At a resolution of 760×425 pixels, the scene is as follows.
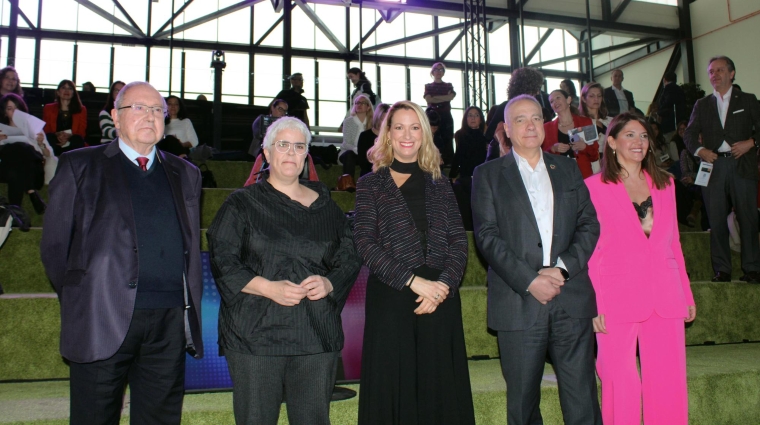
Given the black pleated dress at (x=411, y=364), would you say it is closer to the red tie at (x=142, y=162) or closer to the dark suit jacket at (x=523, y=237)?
the dark suit jacket at (x=523, y=237)

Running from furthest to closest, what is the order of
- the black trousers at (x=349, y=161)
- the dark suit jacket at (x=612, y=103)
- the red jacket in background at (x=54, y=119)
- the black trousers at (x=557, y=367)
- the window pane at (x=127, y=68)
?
1. the window pane at (x=127, y=68)
2. the dark suit jacket at (x=612, y=103)
3. the black trousers at (x=349, y=161)
4. the red jacket in background at (x=54, y=119)
5. the black trousers at (x=557, y=367)

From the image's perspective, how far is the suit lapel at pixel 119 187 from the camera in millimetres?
1987

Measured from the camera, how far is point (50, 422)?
2.25m

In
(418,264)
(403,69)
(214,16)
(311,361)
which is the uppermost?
(214,16)

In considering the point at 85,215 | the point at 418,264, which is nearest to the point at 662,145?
the point at 418,264

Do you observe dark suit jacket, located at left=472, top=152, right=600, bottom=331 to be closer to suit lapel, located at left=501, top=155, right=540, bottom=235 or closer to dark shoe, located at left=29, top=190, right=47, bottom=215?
suit lapel, located at left=501, top=155, right=540, bottom=235

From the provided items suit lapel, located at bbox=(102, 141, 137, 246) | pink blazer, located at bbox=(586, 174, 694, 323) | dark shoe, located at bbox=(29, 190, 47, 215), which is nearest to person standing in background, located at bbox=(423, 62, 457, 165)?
dark shoe, located at bbox=(29, 190, 47, 215)

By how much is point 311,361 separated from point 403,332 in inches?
14.6

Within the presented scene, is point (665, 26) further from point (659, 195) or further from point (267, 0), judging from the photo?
point (659, 195)

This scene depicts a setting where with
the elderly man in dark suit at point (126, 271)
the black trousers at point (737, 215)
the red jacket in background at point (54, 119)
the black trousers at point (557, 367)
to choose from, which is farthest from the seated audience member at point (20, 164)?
Result: the black trousers at point (737, 215)

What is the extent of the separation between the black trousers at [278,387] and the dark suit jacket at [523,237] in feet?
2.52

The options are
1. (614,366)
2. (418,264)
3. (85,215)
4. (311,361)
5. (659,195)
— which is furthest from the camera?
(659,195)

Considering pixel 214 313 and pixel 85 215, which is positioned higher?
pixel 85 215

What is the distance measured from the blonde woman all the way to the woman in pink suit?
69 centimetres
